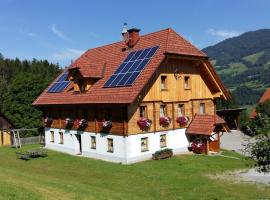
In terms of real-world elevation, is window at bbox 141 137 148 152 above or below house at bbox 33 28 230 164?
below

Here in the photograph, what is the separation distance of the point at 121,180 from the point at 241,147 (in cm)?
2060

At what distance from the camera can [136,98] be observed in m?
30.0

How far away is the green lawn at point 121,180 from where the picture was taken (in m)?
18.9

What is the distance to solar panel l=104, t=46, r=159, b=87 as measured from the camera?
32.2 m

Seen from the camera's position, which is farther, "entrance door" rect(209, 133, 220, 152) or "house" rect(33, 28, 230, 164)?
"entrance door" rect(209, 133, 220, 152)

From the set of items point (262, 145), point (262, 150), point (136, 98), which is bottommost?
point (262, 150)

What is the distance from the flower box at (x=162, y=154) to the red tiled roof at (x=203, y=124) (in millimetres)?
3069

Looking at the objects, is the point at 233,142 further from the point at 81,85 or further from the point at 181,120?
the point at 81,85

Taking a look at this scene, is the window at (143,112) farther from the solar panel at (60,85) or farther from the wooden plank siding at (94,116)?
the solar panel at (60,85)

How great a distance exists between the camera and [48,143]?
42.9m

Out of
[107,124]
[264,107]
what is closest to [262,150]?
[107,124]

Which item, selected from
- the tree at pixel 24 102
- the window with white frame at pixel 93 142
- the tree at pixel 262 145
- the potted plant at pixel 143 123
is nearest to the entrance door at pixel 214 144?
the potted plant at pixel 143 123

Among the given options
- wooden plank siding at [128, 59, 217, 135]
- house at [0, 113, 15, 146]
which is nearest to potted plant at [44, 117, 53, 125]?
house at [0, 113, 15, 146]

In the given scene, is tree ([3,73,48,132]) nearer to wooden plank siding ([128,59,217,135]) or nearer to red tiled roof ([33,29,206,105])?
red tiled roof ([33,29,206,105])
